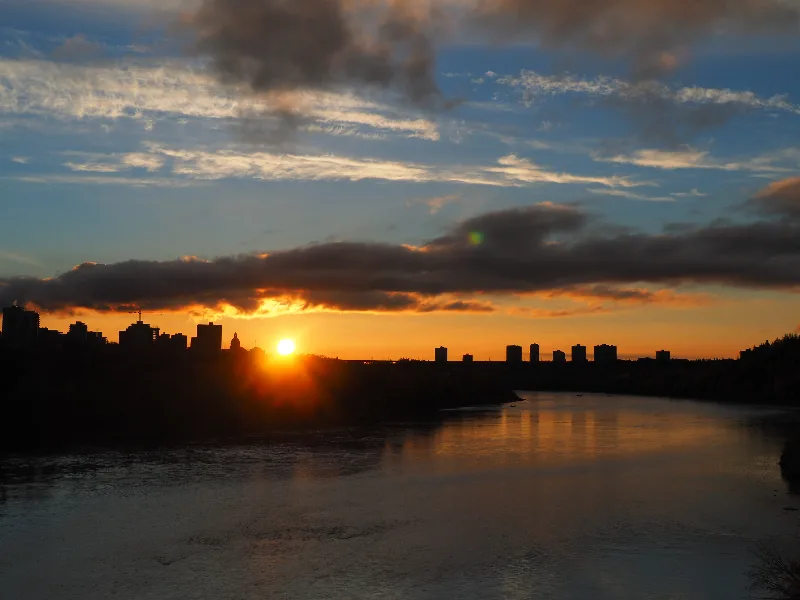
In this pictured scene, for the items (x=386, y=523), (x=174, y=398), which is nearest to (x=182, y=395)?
(x=174, y=398)

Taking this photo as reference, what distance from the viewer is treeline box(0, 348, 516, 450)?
211 ft

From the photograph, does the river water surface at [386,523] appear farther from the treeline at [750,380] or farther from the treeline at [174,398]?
the treeline at [750,380]

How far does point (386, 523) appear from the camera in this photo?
29.3 m

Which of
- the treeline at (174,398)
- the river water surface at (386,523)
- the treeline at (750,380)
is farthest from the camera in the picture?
the treeline at (750,380)

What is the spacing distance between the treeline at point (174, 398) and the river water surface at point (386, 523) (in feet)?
52.2

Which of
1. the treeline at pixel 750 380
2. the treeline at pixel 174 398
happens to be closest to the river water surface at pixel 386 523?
the treeline at pixel 174 398

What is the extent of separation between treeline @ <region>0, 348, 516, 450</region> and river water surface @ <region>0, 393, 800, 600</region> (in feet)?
52.2

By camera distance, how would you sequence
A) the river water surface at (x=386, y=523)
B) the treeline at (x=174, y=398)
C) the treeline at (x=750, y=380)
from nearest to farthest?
the river water surface at (x=386, y=523), the treeline at (x=174, y=398), the treeline at (x=750, y=380)

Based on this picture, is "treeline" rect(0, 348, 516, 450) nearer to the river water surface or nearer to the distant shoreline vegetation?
the distant shoreline vegetation

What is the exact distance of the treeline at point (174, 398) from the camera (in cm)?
6419

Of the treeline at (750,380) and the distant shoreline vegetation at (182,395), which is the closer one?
the distant shoreline vegetation at (182,395)

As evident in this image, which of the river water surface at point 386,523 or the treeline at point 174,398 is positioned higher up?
the treeline at point 174,398

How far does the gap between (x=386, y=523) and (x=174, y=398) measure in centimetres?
5339

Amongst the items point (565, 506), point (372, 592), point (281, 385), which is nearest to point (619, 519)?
point (565, 506)
